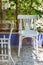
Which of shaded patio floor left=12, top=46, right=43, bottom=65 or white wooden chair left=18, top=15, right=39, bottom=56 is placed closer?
shaded patio floor left=12, top=46, right=43, bottom=65

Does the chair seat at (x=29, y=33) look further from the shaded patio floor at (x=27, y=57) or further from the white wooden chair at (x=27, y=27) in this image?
the shaded patio floor at (x=27, y=57)

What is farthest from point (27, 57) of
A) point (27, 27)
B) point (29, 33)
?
point (27, 27)

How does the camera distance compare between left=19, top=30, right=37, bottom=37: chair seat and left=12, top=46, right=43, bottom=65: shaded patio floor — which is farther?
left=19, top=30, right=37, bottom=37: chair seat

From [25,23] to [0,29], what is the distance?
68 centimetres

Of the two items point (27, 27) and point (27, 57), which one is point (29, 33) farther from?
point (27, 57)

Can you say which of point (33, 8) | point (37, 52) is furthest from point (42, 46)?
point (33, 8)

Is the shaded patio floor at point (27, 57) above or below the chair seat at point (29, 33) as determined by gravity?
below

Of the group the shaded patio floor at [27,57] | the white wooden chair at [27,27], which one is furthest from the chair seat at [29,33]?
the shaded patio floor at [27,57]

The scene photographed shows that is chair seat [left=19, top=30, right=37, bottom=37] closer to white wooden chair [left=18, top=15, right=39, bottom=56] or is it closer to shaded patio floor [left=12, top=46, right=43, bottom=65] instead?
white wooden chair [left=18, top=15, right=39, bottom=56]

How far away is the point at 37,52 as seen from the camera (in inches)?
150

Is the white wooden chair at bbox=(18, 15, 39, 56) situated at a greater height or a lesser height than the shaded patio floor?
greater

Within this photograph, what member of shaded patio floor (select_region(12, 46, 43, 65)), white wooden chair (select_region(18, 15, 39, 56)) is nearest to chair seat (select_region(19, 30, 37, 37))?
white wooden chair (select_region(18, 15, 39, 56))

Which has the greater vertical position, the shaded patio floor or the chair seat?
the chair seat

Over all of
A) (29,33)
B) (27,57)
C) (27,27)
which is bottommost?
(27,57)
